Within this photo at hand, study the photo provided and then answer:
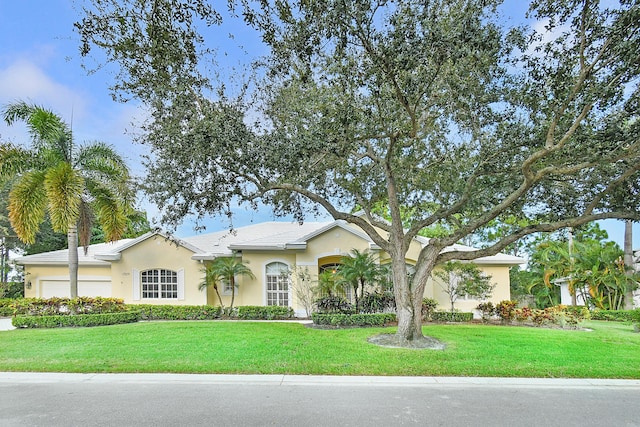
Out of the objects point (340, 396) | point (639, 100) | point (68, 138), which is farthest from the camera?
point (68, 138)

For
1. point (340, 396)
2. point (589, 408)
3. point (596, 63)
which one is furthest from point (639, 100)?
point (340, 396)

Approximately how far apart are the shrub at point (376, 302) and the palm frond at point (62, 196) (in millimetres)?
11104

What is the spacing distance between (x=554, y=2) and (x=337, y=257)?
1346cm

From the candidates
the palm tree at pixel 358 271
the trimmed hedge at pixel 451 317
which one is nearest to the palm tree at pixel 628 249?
the trimmed hedge at pixel 451 317

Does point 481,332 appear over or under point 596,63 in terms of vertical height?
under

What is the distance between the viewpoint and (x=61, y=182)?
49.8ft

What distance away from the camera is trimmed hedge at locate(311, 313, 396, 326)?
15.2m

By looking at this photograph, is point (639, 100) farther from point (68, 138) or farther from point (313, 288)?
point (68, 138)

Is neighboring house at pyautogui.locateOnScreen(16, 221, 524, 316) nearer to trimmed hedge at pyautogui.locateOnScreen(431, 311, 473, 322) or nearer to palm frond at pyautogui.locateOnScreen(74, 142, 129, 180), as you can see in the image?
trimmed hedge at pyautogui.locateOnScreen(431, 311, 473, 322)

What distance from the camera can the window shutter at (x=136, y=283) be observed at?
1931cm

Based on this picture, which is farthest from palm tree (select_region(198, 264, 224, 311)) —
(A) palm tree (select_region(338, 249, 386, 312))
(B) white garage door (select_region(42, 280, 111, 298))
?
(B) white garage door (select_region(42, 280, 111, 298))

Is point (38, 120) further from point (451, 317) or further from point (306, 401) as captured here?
point (451, 317)

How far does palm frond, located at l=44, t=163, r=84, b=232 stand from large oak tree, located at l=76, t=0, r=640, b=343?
5.83m

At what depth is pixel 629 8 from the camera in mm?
7766
